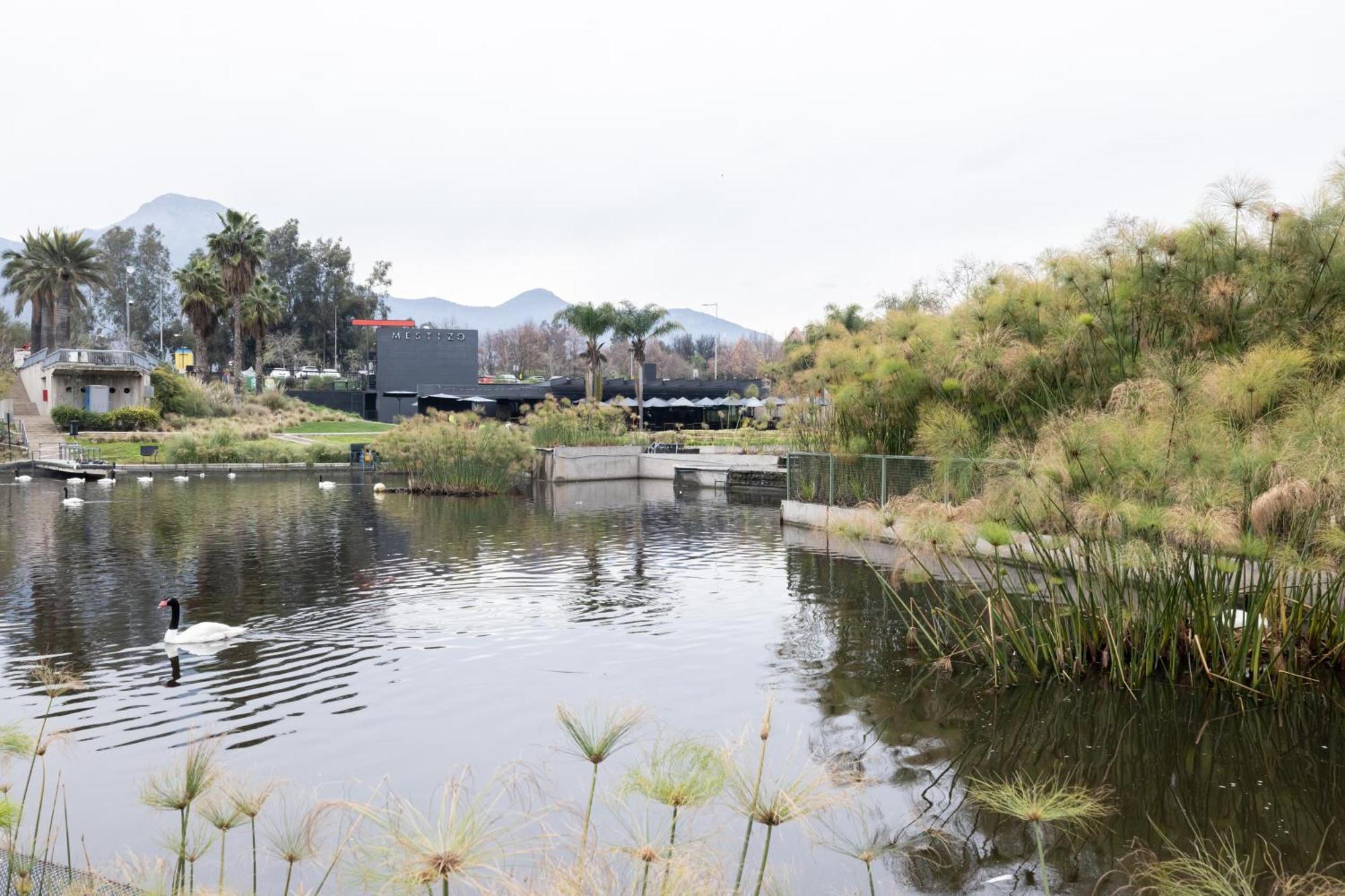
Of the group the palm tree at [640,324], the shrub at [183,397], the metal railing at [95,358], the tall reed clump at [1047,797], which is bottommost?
the tall reed clump at [1047,797]

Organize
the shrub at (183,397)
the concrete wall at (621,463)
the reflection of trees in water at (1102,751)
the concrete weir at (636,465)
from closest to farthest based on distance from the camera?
1. the reflection of trees in water at (1102,751)
2. the concrete weir at (636,465)
3. the concrete wall at (621,463)
4. the shrub at (183,397)

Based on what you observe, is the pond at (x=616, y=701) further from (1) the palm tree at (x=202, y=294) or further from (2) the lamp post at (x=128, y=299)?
(2) the lamp post at (x=128, y=299)

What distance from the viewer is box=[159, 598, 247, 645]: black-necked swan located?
10742mm

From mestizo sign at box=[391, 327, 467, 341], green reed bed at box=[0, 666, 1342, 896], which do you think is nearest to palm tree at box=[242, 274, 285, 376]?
mestizo sign at box=[391, 327, 467, 341]

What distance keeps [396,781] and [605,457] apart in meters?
29.2

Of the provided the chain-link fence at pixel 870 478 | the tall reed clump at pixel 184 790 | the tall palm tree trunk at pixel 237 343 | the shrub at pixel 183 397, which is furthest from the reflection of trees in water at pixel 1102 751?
the tall palm tree trunk at pixel 237 343

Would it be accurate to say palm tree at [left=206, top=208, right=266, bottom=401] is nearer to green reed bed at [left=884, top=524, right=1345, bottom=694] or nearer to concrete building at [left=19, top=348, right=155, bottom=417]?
concrete building at [left=19, top=348, right=155, bottom=417]

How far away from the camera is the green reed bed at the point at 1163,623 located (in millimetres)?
8383

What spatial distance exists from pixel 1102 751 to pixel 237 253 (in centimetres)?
5988

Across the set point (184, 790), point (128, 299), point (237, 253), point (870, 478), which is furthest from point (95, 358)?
point (184, 790)

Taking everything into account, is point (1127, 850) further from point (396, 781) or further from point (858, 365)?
point (858, 365)

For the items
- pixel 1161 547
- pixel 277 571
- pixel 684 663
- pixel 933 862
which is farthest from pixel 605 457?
pixel 933 862

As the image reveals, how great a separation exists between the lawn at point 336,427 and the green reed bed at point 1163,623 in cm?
4801

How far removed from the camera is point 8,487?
103ft
